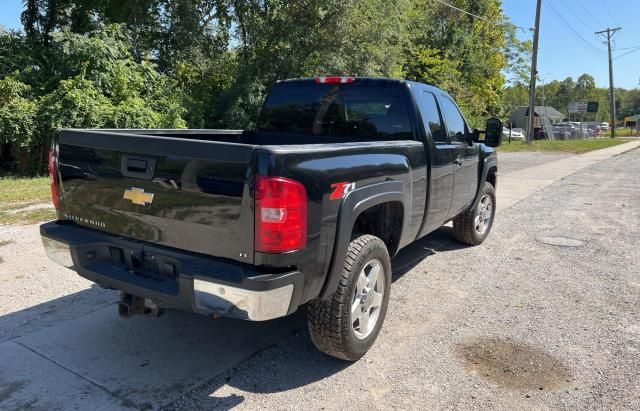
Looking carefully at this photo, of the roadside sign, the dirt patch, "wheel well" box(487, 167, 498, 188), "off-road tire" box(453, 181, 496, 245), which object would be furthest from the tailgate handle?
the roadside sign

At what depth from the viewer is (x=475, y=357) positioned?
3.48m

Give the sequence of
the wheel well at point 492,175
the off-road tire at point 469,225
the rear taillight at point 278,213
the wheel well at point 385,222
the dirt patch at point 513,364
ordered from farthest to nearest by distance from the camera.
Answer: the wheel well at point 492,175 < the off-road tire at point 469,225 < the wheel well at point 385,222 < the dirt patch at point 513,364 < the rear taillight at point 278,213

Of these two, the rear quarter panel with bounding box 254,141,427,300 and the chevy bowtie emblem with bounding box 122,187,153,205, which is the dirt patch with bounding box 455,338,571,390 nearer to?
the rear quarter panel with bounding box 254,141,427,300

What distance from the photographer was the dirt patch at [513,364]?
318cm

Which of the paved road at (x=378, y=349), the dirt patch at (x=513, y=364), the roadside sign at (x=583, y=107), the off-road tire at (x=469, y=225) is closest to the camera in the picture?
the paved road at (x=378, y=349)

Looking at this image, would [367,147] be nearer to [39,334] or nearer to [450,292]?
[450,292]

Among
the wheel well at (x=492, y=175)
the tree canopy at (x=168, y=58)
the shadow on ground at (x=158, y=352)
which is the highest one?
the tree canopy at (x=168, y=58)

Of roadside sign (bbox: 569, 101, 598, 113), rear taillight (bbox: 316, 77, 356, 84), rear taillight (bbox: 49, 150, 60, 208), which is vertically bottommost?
rear taillight (bbox: 49, 150, 60, 208)

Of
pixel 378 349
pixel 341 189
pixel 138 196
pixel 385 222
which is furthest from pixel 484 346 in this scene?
pixel 138 196

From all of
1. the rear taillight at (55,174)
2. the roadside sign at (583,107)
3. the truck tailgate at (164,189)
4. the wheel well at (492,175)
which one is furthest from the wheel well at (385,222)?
the roadside sign at (583,107)

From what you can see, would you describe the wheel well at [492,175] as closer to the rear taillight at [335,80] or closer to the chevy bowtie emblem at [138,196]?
the rear taillight at [335,80]

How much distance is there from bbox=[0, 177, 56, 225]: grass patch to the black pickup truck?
162 inches

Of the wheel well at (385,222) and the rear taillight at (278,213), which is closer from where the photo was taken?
the rear taillight at (278,213)

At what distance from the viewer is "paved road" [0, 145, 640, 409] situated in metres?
2.98
